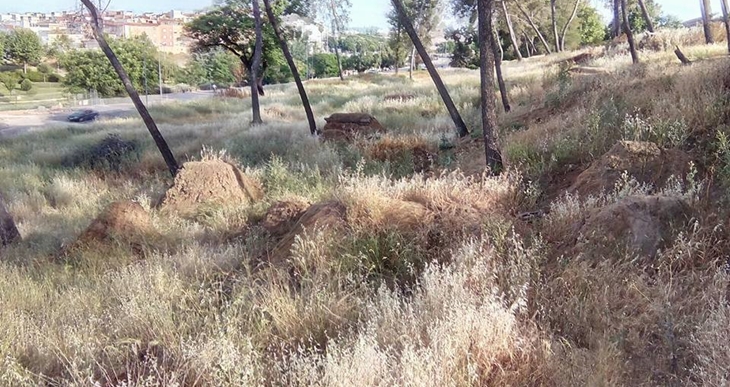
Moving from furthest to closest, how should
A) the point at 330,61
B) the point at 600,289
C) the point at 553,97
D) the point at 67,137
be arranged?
the point at 330,61, the point at 67,137, the point at 553,97, the point at 600,289

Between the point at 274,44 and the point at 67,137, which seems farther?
the point at 274,44

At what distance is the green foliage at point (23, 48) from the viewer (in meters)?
72.6

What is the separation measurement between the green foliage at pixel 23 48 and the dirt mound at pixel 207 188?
81098mm

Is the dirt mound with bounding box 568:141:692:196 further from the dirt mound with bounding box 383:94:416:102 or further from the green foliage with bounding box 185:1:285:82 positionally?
the green foliage with bounding box 185:1:285:82

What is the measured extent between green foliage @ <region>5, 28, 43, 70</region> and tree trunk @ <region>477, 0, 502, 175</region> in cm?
8444

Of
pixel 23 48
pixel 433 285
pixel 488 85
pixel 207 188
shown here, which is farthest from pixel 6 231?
pixel 23 48

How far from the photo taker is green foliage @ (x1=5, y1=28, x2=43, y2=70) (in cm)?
7262

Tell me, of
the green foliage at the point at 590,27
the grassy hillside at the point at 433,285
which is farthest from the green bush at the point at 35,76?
the grassy hillside at the point at 433,285

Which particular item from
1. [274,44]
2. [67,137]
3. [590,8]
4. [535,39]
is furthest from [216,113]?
[590,8]

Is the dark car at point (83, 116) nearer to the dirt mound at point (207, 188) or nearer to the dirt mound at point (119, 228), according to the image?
the dirt mound at point (207, 188)

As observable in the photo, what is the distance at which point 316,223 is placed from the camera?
4.73m

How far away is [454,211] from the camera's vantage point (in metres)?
4.59

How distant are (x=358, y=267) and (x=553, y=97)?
876 centimetres

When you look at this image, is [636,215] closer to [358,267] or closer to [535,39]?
[358,267]
